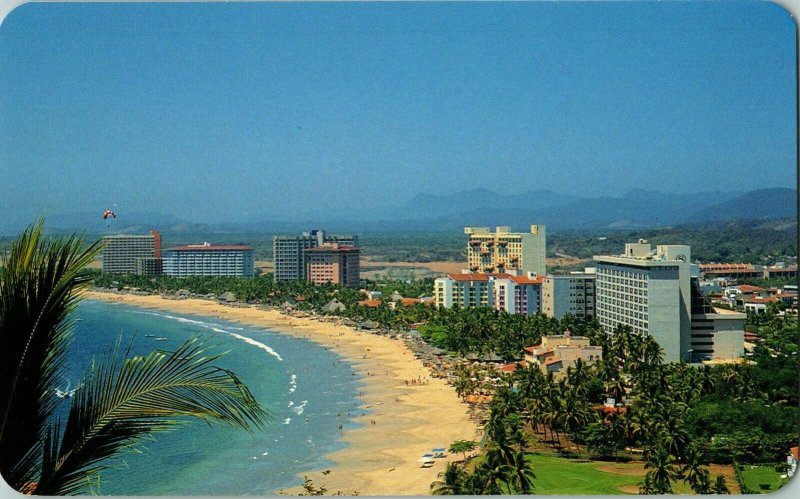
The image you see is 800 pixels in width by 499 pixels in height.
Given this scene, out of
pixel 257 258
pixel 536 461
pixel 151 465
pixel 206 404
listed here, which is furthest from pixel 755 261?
pixel 257 258

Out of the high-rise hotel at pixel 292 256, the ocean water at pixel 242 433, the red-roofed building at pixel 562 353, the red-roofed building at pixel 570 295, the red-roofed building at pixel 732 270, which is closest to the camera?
the ocean water at pixel 242 433

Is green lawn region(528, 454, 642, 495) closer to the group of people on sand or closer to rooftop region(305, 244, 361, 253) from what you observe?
the group of people on sand

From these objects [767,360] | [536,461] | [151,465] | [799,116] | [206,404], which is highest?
[799,116]

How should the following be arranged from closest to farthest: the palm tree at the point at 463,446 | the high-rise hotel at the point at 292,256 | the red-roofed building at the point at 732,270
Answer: the palm tree at the point at 463,446
the red-roofed building at the point at 732,270
the high-rise hotel at the point at 292,256

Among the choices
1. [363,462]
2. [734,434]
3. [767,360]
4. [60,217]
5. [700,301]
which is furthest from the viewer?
[700,301]

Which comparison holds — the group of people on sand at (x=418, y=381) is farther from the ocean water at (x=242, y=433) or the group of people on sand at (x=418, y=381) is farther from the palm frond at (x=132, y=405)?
the palm frond at (x=132, y=405)

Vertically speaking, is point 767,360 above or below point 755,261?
below

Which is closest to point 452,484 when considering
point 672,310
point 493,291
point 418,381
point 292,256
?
point 672,310

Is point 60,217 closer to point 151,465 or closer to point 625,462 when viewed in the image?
point 151,465

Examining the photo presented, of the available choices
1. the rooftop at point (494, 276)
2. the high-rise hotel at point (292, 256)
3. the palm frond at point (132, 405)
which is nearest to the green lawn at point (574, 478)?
the palm frond at point (132, 405)
